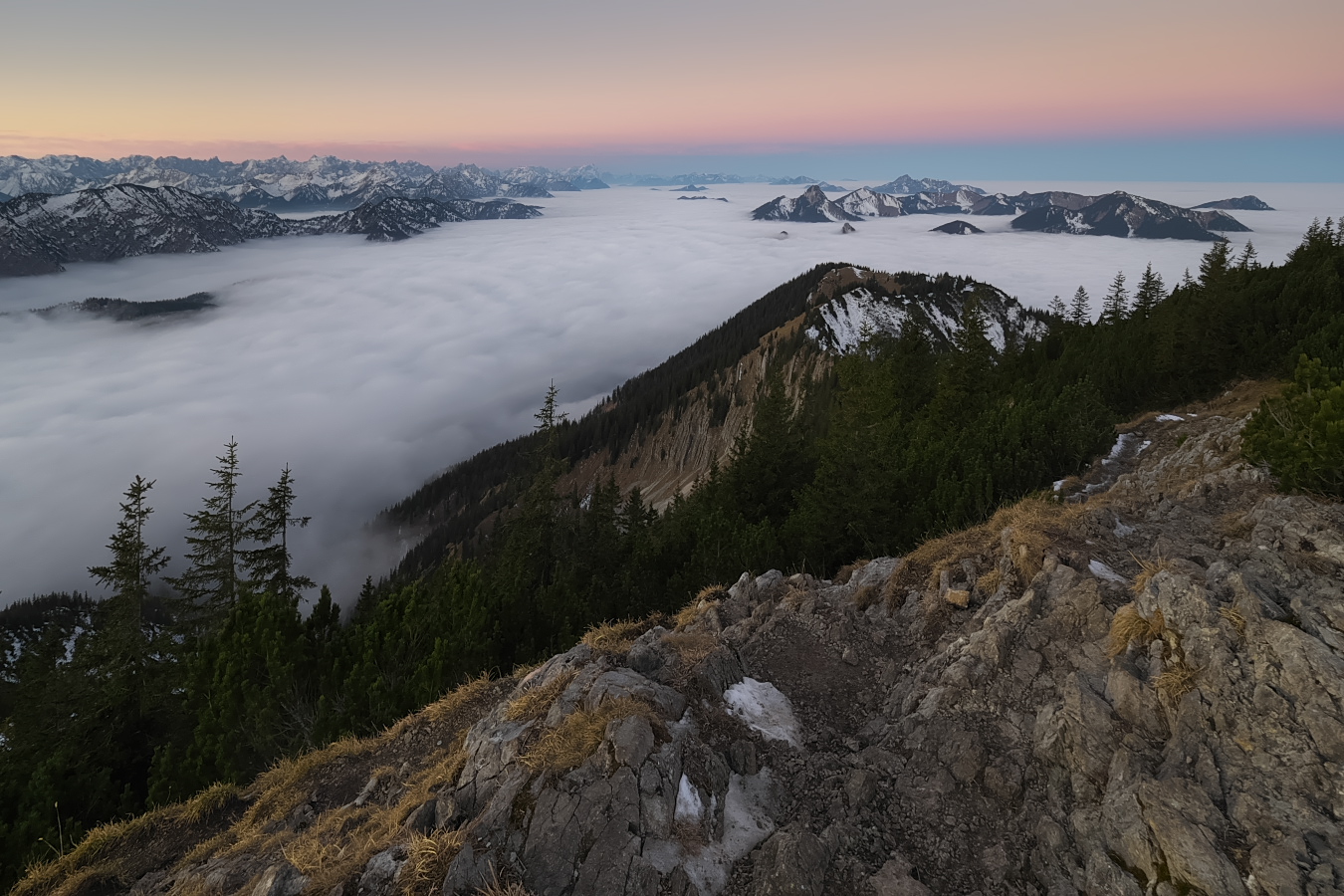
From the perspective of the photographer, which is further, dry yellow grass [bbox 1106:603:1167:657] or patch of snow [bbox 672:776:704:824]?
dry yellow grass [bbox 1106:603:1167:657]

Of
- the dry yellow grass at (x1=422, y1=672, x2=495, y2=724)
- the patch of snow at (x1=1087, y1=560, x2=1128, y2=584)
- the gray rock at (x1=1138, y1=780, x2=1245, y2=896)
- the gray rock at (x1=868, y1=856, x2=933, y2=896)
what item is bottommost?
the dry yellow grass at (x1=422, y1=672, x2=495, y2=724)

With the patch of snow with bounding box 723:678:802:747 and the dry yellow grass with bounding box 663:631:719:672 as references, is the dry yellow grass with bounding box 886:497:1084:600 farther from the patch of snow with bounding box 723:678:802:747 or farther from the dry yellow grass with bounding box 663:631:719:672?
the dry yellow grass with bounding box 663:631:719:672

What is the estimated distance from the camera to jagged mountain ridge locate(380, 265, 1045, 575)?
477 feet

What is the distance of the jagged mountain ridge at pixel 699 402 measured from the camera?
145375 millimetres

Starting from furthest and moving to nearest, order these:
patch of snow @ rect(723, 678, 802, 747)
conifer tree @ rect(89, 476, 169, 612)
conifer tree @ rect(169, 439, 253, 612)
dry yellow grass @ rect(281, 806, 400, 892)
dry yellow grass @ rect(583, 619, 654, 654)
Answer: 1. conifer tree @ rect(169, 439, 253, 612)
2. conifer tree @ rect(89, 476, 169, 612)
3. dry yellow grass @ rect(583, 619, 654, 654)
4. patch of snow @ rect(723, 678, 802, 747)
5. dry yellow grass @ rect(281, 806, 400, 892)

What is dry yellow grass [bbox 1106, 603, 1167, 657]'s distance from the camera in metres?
7.98

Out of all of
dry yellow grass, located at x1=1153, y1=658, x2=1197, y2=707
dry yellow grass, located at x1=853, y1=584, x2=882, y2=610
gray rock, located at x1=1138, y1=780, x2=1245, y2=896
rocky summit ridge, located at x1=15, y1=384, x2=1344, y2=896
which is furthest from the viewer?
dry yellow grass, located at x1=853, y1=584, x2=882, y2=610

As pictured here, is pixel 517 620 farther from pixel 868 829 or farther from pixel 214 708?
pixel 868 829

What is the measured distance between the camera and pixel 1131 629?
8.23m

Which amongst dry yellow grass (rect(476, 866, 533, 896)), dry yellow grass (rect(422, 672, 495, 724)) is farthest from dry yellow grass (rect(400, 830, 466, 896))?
dry yellow grass (rect(422, 672, 495, 724))

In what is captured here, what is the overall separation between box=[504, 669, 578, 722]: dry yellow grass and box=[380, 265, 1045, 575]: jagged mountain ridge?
118 m

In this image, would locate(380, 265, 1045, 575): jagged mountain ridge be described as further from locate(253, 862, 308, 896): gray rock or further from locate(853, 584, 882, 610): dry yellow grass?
locate(253, 862, 308, 896): gray rock

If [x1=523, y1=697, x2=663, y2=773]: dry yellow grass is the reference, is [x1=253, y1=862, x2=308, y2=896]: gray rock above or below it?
below

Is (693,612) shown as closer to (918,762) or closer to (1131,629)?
(918,762)
